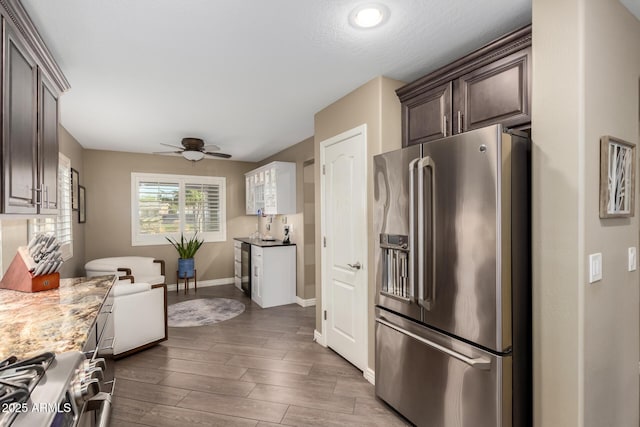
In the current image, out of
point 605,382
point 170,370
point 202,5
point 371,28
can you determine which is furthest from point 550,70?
point 170,370

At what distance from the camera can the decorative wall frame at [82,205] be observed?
190 inches

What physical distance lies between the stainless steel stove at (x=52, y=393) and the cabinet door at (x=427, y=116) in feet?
7.54

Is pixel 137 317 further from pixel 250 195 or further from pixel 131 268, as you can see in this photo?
pixel 250 195

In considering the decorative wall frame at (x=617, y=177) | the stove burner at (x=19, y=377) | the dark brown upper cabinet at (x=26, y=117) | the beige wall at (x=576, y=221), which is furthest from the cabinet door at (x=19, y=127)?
the decorative wall frame at (x=617, y=177)

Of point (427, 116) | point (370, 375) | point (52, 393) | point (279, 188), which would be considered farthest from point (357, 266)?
point (279, 188)

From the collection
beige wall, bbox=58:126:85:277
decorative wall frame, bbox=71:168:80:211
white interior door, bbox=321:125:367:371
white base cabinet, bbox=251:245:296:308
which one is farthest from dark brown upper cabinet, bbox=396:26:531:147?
decorative wall frame, bbox=71:168:80:211

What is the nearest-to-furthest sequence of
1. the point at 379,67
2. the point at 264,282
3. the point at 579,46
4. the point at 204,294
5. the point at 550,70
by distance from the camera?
the point at 579,46 → the point at 550,70 → the point at 379,67 → the point at 264,282 → the point at 204,294

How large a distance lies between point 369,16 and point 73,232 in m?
4.74

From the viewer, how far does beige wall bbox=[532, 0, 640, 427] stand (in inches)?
58.2

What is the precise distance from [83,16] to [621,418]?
3609 millimetres

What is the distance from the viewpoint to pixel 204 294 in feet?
18.4

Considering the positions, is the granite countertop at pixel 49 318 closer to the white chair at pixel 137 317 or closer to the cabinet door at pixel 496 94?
the white chair at pixel 137 317

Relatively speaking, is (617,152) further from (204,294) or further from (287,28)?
(204,294)

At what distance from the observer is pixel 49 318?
1654 mm
